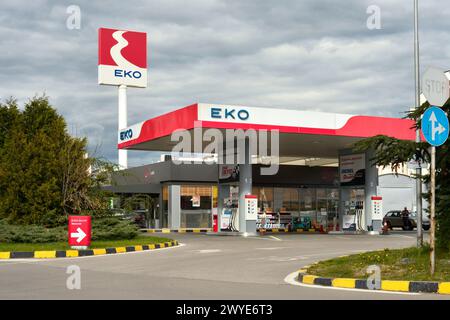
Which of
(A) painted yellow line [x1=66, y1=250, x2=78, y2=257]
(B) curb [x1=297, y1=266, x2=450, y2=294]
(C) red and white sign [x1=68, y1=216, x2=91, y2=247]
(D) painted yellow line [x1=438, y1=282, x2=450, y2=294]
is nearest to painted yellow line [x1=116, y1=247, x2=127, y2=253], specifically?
(C) red and white sign [x1=68, y1=216, x2=91, y2=247]

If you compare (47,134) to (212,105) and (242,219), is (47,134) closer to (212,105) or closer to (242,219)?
(212,105)

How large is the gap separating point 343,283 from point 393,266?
5.14 feet

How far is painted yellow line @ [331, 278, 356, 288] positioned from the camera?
1230cm

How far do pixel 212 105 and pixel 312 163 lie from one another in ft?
63.3

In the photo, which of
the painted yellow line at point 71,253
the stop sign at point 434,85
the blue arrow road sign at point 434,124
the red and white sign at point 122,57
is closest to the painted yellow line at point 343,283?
the blue arrow road sign at point 434,124

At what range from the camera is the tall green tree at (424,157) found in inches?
555

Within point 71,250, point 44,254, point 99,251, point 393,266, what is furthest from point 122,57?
point 393,266

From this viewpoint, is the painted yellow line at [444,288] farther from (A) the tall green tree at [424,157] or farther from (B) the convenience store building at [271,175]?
(B) the convenience store building at [271,175]

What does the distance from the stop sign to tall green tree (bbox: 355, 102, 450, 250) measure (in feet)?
3.62

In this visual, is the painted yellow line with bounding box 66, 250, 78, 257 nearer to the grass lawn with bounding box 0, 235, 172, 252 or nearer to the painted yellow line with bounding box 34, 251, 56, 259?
the painted yellow line with bounding box 34, 251, 56, 259

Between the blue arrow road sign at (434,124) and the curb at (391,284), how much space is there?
8.24 feet

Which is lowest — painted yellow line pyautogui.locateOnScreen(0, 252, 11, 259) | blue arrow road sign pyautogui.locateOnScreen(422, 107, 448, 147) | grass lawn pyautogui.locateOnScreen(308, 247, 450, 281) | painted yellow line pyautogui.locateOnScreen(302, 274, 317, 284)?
painted yellow line pyautogui.locateOnScreen(0, 252, 11, 259)

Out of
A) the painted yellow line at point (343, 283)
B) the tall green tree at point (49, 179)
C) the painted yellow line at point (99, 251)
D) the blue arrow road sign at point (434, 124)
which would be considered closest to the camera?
the blue arrow road sign at point (434, 124)
